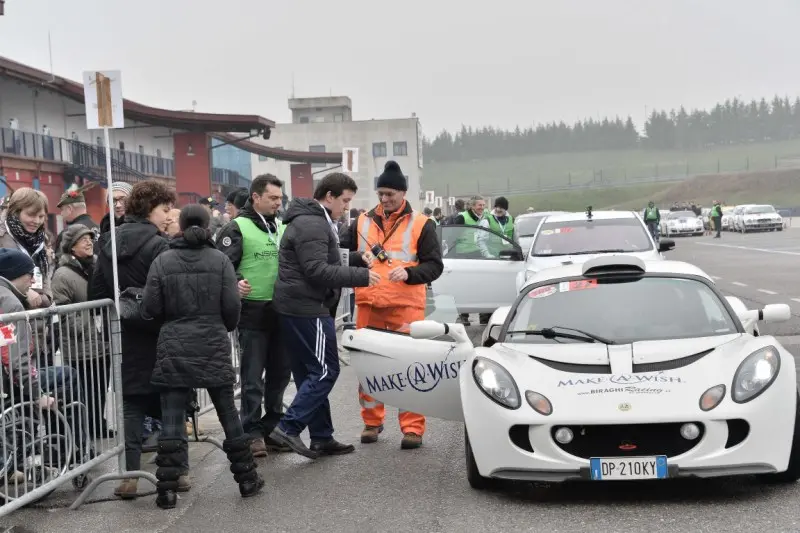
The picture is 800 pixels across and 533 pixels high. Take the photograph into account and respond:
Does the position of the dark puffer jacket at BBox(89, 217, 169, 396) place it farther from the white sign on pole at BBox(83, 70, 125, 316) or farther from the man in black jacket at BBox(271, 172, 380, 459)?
the white sign on pole at BBox(83, 70, 125, 316)

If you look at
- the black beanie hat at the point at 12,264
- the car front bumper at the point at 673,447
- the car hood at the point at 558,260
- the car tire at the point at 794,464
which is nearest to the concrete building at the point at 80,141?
the car hood at the point at 558,260

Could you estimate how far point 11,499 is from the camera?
18.8 ft

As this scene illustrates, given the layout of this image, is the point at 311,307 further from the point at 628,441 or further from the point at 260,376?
the point at 628,441

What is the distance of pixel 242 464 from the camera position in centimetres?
643

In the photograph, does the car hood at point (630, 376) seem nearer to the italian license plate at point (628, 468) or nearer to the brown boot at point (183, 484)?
the italian license plate at point (628, 468)

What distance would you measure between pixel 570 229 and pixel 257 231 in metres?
7.25

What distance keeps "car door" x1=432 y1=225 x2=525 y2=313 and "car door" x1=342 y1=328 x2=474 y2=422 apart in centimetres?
765

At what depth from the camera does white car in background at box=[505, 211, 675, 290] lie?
13.6 metres

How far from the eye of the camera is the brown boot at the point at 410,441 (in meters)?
7.60

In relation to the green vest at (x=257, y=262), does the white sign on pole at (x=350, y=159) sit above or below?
above

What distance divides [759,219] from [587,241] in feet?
148

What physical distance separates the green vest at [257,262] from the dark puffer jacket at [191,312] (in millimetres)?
1281

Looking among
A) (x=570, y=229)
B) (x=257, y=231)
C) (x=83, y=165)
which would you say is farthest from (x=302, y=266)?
(x=83, y=165)

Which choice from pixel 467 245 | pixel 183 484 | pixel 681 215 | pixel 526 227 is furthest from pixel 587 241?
pixel 681 215
